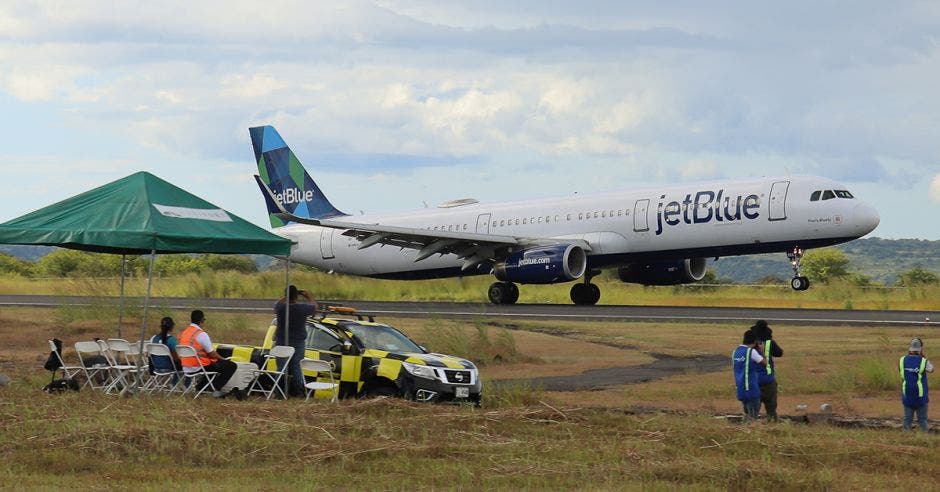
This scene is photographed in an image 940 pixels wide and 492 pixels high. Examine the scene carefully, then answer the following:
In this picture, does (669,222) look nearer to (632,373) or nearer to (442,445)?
(632,373)

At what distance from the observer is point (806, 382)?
22625 millimetres

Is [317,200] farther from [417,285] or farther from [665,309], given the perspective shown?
[665,309]

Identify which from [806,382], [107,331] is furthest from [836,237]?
[107,331]

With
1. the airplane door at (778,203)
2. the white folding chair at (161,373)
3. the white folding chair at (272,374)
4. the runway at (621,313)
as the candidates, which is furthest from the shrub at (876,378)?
the airplane door at (778,203)

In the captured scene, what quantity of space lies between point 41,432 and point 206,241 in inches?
175

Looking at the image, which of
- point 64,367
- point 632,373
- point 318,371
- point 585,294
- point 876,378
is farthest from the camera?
point 585,294

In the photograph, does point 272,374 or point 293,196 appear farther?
point 293,196

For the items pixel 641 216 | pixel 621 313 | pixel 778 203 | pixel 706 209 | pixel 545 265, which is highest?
pixel 778 203

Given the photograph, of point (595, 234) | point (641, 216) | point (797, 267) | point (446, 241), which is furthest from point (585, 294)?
point (797, 267)

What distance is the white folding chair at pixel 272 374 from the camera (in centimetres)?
1767

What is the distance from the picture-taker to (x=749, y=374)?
1644cm

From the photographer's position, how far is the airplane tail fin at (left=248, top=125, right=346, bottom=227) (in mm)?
52969

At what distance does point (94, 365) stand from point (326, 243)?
98.5 feet

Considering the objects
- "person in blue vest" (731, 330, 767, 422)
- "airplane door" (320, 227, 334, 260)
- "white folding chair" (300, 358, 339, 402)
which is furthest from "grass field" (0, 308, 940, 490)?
"airplane door" (320, 227, 334, 260)
